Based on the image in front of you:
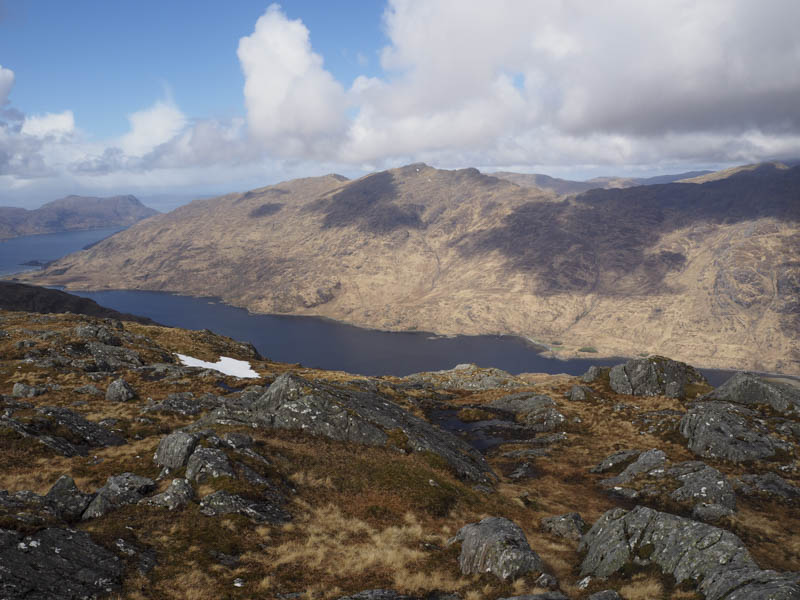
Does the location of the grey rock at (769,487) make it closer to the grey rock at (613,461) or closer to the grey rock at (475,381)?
the grey rock at (613,461)

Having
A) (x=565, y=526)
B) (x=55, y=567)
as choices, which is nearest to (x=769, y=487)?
(x=565, y=526)

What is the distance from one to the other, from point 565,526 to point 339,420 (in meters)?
17.7

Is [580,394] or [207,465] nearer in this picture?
[207,465]

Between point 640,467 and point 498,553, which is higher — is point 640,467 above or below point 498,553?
below

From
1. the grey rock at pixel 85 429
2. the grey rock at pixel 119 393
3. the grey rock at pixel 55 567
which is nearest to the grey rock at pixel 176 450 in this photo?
the grey rock at pixel 85 429

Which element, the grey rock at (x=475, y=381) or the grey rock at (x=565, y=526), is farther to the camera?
the grey rock at (x=475, y=381)

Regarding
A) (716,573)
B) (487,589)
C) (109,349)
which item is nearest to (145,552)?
(487,589)

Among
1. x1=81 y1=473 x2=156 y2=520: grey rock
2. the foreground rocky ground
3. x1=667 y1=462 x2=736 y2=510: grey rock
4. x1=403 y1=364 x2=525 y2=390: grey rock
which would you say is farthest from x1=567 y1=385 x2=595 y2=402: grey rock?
x1=81 y1=473 x2=156 y2=520: grey rock

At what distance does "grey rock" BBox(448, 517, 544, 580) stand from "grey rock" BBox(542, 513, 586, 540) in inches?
282

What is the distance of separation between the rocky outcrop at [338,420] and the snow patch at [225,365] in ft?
83.6

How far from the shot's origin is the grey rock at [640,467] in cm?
3491

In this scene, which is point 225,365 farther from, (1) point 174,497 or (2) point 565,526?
(2) point 565,526

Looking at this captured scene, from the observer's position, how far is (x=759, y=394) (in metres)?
48.2

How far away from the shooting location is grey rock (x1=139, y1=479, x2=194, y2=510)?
20.0 m
